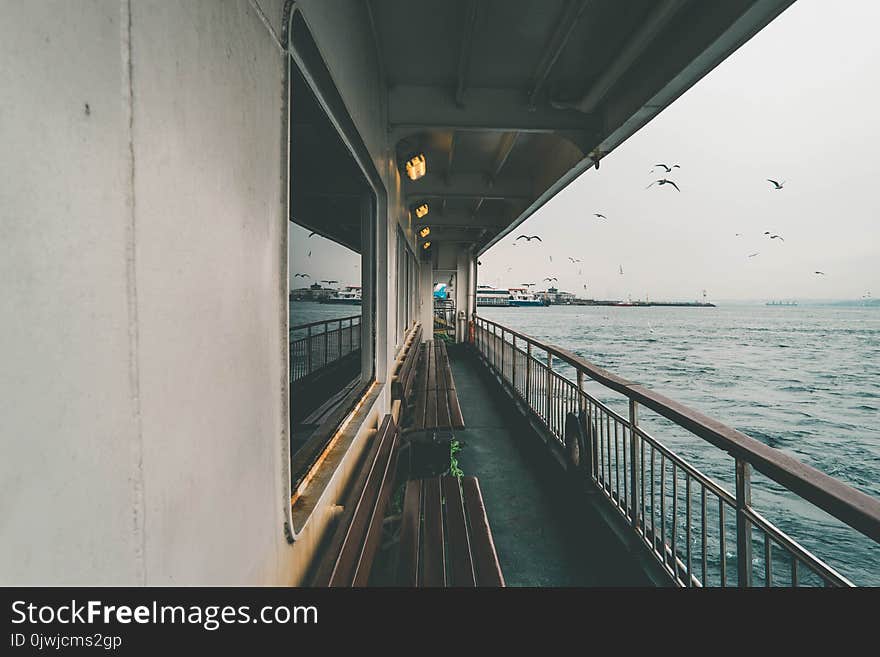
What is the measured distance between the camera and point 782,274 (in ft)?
267

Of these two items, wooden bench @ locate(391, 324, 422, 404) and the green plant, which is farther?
wooden bench @ locate(391, 324, 422, 404)

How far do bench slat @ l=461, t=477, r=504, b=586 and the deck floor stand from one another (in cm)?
56

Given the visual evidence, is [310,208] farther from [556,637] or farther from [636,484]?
[556,637]

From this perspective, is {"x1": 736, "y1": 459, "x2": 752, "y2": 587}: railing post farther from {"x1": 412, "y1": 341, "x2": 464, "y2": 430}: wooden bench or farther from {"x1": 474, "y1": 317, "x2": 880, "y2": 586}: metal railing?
{"x1": 412, "y1": 341, "x2": 464, "y2": 430}: wooden bench

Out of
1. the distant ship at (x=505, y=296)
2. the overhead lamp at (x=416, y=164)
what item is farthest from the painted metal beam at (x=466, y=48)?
the distant ship at (x=505, y=296)

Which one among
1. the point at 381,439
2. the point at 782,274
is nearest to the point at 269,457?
the point at 381,439

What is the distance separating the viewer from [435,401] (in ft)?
14.2

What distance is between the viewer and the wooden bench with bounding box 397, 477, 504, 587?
5.08 ft

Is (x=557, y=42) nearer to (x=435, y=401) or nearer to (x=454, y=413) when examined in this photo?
(x=454, y=413)

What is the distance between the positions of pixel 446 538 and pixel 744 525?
3.58ft

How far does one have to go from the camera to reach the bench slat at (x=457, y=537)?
1517mm

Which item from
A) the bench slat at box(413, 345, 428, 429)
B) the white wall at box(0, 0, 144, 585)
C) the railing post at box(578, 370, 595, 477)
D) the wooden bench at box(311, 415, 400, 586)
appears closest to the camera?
the white wall at box(0, 0, 144, 585)

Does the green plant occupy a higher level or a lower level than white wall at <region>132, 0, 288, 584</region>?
lower

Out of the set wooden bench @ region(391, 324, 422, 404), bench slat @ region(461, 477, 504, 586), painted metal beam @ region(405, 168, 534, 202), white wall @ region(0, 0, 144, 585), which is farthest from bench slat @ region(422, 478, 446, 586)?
painted metal beam @ region(405, 168, 534, 202)
